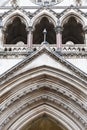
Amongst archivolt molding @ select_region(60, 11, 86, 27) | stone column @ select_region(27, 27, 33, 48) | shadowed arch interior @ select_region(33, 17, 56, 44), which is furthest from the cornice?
shadowed arch interior @ select_region(33, 17, 56, 44)

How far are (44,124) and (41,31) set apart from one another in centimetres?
444

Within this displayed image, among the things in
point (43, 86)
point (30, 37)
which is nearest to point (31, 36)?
point (30, 37)

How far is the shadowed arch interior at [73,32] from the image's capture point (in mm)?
16109

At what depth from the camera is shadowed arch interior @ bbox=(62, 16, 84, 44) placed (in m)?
16.1

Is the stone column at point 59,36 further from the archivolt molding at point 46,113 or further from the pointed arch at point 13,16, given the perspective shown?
the archivolt molding at point 46,113

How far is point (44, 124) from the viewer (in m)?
14.0

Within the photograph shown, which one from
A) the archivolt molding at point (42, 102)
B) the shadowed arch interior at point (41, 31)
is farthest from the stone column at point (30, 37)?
the archivolt molding at point (42, 102)

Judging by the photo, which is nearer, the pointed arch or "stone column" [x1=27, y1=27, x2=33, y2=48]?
"stone column" [x1=27, y1=27, x2=33, y2=48]

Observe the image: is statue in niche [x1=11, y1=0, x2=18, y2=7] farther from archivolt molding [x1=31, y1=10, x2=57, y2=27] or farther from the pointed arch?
archivolt molding [x1=31, y1=10, x2=57, y2=27]

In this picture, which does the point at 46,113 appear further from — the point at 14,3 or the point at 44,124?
the point at 14,3

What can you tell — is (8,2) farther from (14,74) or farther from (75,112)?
(75,112)

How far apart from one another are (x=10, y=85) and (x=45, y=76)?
1336 millimetres

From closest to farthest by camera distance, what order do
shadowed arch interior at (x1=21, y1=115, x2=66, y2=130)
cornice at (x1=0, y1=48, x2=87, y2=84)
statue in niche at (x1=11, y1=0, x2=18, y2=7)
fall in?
cornice at (x1=0, y1=48, x2=87, y2=84)
shadowed arch interior at (x1=21, y1=115, x2=66, y2=130)
statue in niche at (x1=11, y1=0, x2=18, y2=7)

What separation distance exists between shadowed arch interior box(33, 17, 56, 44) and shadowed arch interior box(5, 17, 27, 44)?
19.8 inches
